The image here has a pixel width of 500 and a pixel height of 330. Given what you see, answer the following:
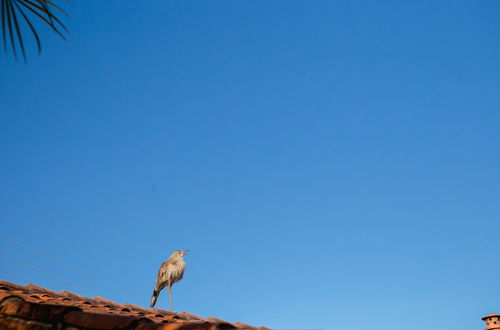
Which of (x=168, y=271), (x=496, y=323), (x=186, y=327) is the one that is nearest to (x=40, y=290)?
(x=186, y=327)

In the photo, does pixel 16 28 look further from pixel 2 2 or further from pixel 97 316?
pixel 97 316

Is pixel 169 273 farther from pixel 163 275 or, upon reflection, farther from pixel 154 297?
pixel 154 297

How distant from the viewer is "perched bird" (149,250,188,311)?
1639cm

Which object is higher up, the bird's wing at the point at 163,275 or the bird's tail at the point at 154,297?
the bird's wing at the point at 163,275

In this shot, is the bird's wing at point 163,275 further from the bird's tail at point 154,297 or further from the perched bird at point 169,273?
the bird's tail at point 154,297

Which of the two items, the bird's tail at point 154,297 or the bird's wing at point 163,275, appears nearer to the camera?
the bird's wing at point 163,275

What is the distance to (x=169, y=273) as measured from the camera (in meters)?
16.4

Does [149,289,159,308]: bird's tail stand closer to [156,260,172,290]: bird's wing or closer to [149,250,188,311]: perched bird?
[149,250,188,311]: perched bird

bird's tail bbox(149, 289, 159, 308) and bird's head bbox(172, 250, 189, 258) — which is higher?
bird's head bbox(172, 250, 189, 258)

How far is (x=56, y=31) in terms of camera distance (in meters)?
4.53

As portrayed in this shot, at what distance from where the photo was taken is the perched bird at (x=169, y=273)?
16391 mm

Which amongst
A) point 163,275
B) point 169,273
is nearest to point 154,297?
point 163,275

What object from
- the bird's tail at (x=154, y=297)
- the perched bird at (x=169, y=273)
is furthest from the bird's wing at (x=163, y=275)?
the bird's tail at (x=154, y=297)

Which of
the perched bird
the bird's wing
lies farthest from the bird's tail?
the bird's wing
